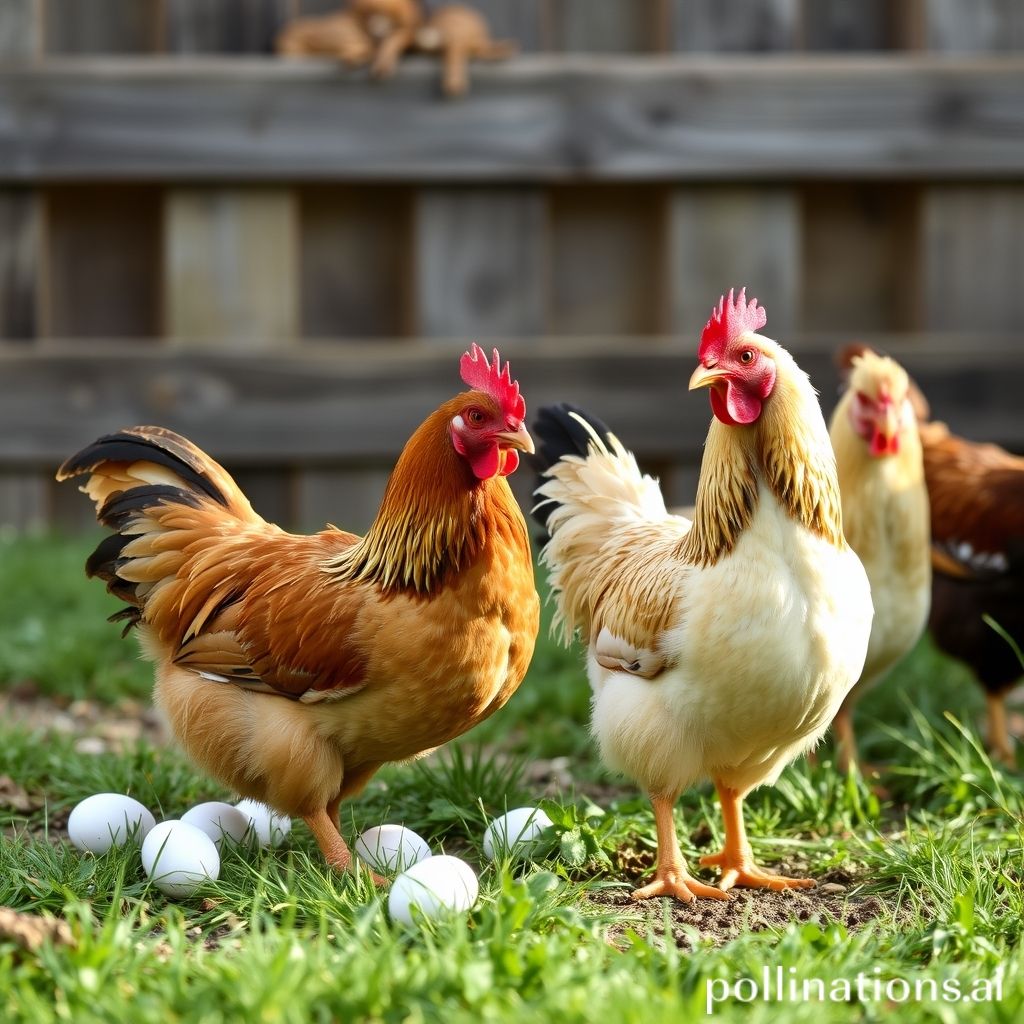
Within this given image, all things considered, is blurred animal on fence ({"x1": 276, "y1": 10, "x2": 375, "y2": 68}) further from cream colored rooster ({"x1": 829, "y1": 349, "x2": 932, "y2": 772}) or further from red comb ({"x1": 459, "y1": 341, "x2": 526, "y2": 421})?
red comb ({"x1": 459, "y1": 341, "x2": 526, "y2": 421})

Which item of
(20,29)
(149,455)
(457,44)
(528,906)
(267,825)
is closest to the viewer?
(528,906)

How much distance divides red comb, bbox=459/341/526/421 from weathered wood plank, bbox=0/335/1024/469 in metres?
3.55

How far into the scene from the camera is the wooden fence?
6.79 m

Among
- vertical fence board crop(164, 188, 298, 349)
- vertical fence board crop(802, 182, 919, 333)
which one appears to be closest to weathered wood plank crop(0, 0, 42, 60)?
vertical fence board crop(164, 188, 298, 349)

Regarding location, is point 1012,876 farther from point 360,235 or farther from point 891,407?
point 360,235

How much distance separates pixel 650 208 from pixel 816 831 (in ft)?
13.7

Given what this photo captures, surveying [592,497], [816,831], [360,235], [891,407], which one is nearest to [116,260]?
[360,235]

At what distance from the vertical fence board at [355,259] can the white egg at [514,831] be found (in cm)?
414

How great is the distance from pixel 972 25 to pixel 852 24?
622 mm

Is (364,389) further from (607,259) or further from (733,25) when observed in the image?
(733,25)

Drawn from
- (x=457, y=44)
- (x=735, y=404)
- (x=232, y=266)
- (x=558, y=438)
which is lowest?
(x=558, y=438)

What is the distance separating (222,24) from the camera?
6.84 meters

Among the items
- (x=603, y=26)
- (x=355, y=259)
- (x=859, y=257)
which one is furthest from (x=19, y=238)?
(x=859, y=257)

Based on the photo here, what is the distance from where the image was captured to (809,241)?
7215mm
